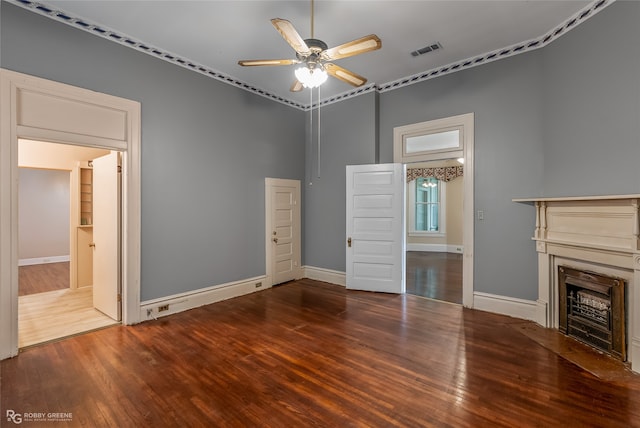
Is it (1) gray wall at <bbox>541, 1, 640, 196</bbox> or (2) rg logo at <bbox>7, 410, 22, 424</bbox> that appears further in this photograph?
(1) gray wall at <bbox>541, 1, 640, 196</bbox>

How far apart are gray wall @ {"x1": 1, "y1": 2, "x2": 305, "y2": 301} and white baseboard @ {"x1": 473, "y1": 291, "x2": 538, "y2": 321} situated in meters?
3.45

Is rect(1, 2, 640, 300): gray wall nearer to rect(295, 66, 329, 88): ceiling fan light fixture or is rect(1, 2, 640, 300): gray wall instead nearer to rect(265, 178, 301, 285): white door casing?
rect(265, 178, 301, 285): white door casing

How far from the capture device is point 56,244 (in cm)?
777

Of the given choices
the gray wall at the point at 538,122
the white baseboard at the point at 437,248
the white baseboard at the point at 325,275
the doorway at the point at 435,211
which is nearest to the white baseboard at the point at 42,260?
the white baseboard at the point at 325,275

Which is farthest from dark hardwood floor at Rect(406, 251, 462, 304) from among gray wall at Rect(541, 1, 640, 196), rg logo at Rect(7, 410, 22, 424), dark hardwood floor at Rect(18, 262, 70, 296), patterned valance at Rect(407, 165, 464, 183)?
dark hardwood floor at Rect(18, 262, 70, 296)

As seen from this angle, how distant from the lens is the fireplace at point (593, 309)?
2.73 m

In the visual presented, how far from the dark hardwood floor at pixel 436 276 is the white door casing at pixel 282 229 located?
2242mm

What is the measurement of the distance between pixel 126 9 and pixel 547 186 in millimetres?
5142

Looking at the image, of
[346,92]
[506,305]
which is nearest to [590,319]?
[506,305]

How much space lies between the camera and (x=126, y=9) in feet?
9.92

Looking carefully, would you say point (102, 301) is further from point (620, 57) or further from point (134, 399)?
point (620, 57)

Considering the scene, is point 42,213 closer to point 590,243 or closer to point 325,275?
point 325,275

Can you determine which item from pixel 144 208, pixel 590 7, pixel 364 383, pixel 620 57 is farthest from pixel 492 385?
pixel 144 208

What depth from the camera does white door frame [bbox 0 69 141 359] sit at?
2.73 m
